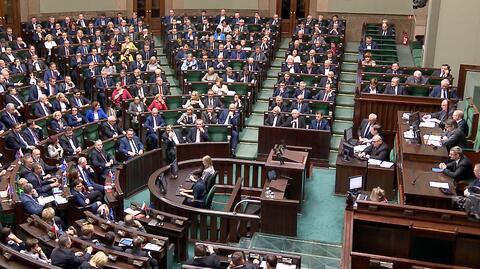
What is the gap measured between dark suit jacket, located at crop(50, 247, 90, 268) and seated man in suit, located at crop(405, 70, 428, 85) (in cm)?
789

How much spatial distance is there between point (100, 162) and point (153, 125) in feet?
6.10

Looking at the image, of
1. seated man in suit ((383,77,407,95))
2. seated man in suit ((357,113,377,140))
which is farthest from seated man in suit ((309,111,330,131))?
seated man in suit ((383,77,407,95))

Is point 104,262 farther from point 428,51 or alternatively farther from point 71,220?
point 428,51

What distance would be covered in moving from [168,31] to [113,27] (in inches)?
60.6

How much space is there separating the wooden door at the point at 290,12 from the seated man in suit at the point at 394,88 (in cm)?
848

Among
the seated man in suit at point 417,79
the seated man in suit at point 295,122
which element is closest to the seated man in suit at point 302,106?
the seated man in suit at point 295,122

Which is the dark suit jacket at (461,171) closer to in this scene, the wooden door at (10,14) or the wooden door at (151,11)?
the wooden door at (151,11)

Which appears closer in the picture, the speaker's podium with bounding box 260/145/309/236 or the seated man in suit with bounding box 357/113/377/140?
the speaker's podium with bounding box 260/145/309/236

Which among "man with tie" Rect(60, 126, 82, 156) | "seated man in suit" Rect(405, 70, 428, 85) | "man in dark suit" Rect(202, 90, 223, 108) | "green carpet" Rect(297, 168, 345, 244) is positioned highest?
"seated man in suit" Rect(405, 70, 428, 85)

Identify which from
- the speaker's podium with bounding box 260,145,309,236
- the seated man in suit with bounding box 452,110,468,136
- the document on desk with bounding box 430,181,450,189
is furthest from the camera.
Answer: the seated man in suit with bounding box 452,110,468,136

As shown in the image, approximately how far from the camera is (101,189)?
1007 centimetres

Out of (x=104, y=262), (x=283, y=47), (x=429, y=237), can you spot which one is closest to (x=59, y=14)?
(x=283, y=47)

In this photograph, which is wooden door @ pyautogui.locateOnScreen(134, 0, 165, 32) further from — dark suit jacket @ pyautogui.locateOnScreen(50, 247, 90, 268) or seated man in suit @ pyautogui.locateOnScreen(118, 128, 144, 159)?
dark suit jacket @ pyautogui.locateOnScreen(50, 247, 90, 268)

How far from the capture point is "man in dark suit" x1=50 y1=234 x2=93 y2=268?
290 inches
